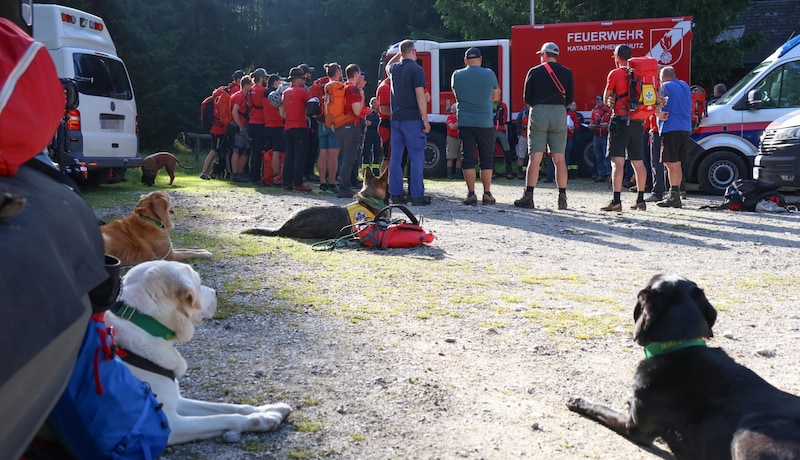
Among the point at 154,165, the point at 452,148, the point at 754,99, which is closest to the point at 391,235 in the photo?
the point at 754,99

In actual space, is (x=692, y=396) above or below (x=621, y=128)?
below

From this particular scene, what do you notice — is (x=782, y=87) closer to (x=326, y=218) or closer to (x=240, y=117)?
(x=326, y=218)

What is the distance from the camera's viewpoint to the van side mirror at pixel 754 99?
13344 millimetres

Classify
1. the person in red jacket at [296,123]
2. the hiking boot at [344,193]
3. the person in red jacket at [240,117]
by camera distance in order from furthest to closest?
the person in red jacket at [240,117]
the person in red jacket at [296,123]
the hiking boot at [344,193]

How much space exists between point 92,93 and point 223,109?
3.80 m

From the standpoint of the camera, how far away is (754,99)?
1336 centimetres

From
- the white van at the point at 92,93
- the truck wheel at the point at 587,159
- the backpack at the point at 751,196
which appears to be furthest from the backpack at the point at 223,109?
the backpack at the point at 751,196

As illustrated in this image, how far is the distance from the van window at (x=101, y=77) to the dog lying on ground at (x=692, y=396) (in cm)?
1242

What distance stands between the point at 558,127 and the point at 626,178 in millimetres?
7114

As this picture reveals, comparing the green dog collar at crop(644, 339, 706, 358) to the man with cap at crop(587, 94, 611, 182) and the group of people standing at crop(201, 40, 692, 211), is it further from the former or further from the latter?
the man with cap at crop(587, 94, 611, 182)

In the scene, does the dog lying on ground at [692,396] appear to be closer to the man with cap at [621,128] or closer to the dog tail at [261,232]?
the dog tail at [261,232]

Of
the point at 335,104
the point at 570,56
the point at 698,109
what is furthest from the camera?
the point at 570,56

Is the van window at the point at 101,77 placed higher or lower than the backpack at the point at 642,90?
higher

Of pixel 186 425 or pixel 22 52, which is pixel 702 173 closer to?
pixel 186 425
